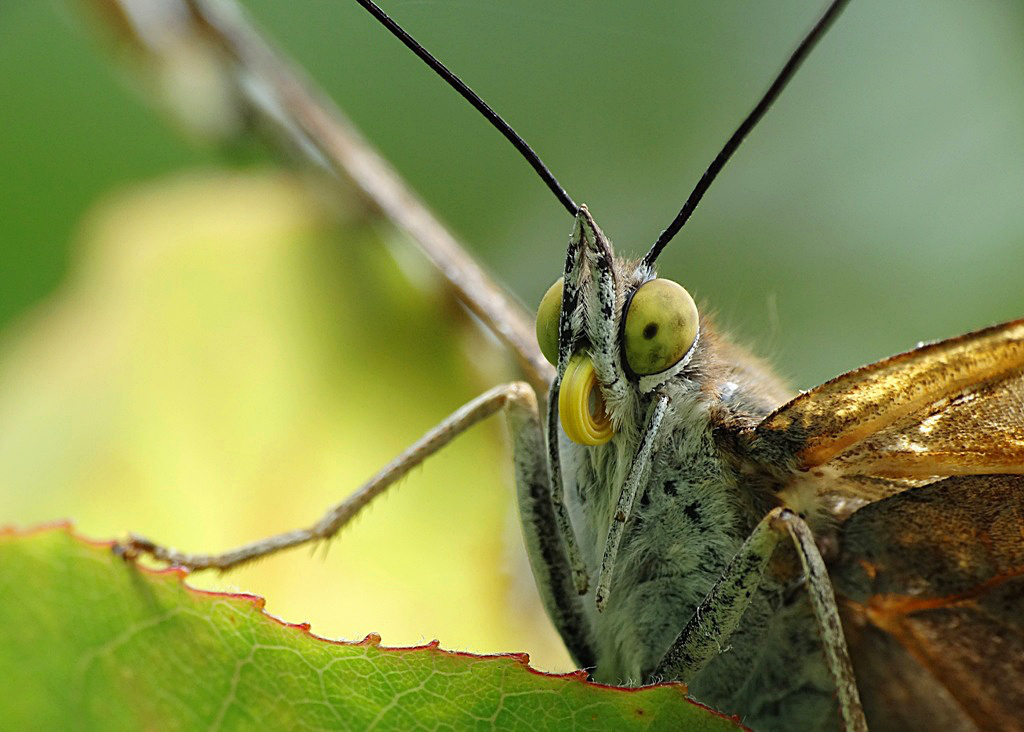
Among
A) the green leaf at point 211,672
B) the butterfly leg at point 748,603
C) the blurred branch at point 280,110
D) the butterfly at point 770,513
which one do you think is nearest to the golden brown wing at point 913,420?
the butterfly at point 770,513

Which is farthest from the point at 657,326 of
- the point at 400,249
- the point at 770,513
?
the point at 400,249

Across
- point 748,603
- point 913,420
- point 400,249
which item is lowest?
point 748,603

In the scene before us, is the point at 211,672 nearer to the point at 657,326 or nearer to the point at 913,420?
the point at 657,326

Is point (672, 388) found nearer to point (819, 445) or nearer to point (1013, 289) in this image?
point (819, 445)

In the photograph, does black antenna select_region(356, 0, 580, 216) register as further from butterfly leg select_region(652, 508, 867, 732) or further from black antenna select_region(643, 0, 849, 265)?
butterfly leg select_region(652, 508, 867, 732)

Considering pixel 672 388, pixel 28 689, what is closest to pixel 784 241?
pixel 672 388

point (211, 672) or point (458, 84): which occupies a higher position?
point (458, 84)

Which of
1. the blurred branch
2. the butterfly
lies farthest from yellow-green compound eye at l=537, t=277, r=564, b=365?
the blurred branch

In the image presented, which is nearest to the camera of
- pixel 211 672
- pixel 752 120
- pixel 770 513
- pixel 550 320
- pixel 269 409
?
pixel 211 672
